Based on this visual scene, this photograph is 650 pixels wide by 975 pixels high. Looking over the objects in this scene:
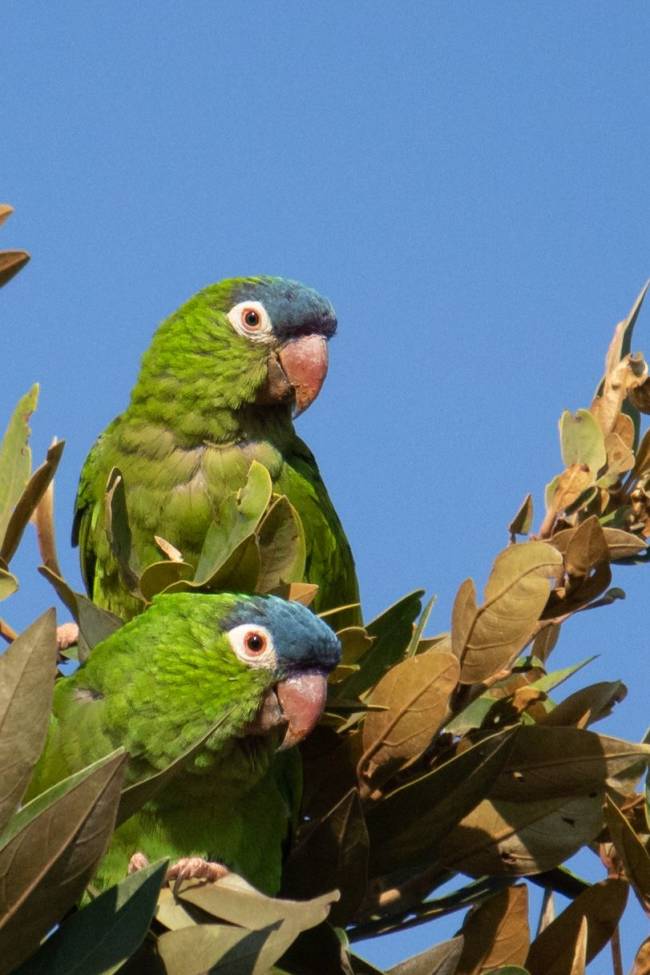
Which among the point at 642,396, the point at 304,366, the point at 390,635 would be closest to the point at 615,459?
the point at 642,396

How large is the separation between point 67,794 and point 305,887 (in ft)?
2.94

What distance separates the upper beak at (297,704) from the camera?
8.63 feet

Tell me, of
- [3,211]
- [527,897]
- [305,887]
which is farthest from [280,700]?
[3,211]

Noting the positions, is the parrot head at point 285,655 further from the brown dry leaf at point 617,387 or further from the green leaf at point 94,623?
the brown dry leaf at point 617,387

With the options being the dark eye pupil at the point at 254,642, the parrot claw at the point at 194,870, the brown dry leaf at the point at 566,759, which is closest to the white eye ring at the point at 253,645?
the dark eye pupil at the point at 254,642

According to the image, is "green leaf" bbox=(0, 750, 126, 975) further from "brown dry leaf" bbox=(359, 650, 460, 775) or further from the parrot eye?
the parrot eye

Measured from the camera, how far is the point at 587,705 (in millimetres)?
2646

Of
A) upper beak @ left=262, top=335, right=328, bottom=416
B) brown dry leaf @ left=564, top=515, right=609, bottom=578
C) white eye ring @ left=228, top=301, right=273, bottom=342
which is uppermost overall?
white eye ring @ left=228, top=301, right=273, bottom=342

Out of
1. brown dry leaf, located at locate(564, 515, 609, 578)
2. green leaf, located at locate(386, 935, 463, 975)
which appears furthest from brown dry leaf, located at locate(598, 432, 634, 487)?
green leaf, located at locate(386, 935, 463, 975)

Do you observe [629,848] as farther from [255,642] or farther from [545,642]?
[255,642]

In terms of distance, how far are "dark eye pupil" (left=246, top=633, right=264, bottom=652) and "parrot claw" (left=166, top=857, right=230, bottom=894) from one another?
0.41 metres

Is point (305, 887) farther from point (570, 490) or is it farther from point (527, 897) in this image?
point (570, 490)

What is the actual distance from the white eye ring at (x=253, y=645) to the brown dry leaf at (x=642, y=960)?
0.85 metres

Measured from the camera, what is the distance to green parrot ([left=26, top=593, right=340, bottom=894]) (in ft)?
8.93
